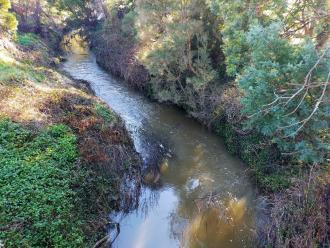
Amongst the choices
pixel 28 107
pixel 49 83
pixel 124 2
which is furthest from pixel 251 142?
pixel 124 2

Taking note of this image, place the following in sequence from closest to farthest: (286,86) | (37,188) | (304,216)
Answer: (304,216), (37,188), (286,86)

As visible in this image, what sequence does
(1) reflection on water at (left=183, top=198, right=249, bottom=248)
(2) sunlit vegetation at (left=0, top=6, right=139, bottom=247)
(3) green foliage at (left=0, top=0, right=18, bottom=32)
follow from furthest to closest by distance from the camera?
(3) green foliage at (left=0, top=0, right=18, bottom=32) < (1) reflection on water at (left=183, top=198, right=249, bottom=248) < (2) sunlit vegetation at (left=0, top=6, right=139, bottom=247)

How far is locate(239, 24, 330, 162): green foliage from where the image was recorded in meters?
9.27

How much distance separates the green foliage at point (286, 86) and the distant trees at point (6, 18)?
19381 millimetres

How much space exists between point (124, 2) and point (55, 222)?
25244 millimetres

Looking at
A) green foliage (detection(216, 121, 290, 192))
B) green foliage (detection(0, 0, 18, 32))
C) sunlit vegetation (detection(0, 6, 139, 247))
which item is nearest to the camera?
sunlit vegetation (detection(0, 6, 139, 247))

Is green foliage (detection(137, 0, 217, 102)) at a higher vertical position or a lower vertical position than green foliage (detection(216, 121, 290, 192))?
higher

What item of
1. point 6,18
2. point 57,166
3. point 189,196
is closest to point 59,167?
point 57,166

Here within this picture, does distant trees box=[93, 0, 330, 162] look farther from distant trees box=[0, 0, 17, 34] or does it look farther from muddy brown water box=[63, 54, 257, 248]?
distant trees box=[0, 0, 17, 34]

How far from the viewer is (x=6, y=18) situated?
912 inches

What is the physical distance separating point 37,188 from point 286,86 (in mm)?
7764

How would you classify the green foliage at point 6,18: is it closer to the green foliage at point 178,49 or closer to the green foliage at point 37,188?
the green foliage at point 178,49

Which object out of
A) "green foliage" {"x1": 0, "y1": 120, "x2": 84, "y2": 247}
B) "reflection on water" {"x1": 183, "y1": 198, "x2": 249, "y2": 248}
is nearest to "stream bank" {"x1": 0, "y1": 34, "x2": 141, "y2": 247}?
"green foliage" {"x1": 0, "y1": 120, "x2": 84, "y2": 247}

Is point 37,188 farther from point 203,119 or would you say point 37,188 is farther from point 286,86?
point 203,119
